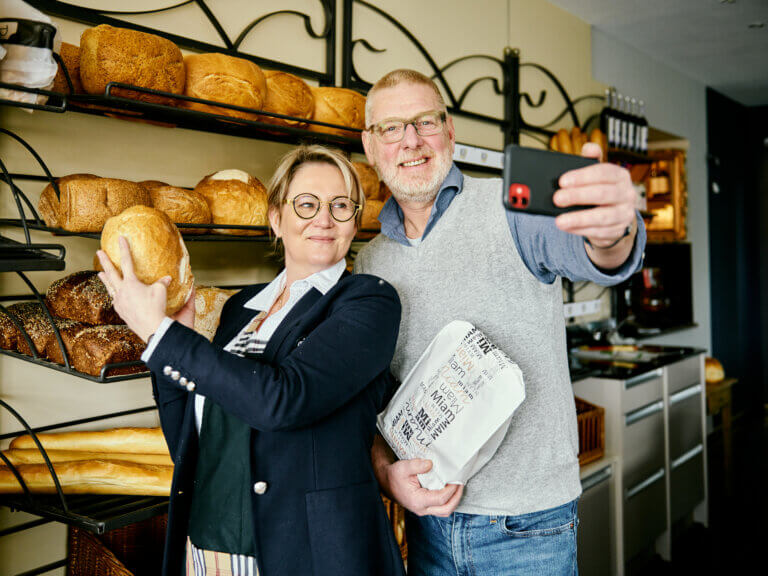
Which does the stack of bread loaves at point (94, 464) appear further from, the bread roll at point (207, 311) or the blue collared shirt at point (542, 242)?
the blue collared shirt at point (542, 242)

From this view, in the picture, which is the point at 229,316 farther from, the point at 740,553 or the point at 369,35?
the point at 740,553

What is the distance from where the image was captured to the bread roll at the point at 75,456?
1343 mm

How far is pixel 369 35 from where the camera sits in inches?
95.1

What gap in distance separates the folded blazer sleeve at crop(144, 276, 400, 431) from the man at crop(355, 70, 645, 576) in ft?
A: 0.83

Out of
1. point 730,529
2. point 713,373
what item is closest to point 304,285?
point 730,529

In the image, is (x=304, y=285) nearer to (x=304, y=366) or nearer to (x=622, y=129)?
(x=304, y=366)

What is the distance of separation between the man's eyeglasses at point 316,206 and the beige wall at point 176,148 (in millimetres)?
616

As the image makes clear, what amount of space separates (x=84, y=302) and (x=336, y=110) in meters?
0.88

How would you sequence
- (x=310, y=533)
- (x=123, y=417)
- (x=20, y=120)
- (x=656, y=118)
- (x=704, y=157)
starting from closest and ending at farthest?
1. (x=310, y=533)
2. (x=20, y=120)
3. (x=123, y=417)
4. (x=656, y=118)
5. (x=704, y=157)

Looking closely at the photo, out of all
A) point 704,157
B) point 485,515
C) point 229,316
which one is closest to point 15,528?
point 229,316

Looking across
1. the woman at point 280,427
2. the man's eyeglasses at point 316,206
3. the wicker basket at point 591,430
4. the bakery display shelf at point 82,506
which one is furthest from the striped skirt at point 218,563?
the wicker basket at point 591,430

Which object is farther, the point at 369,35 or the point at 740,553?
the point at 740,553

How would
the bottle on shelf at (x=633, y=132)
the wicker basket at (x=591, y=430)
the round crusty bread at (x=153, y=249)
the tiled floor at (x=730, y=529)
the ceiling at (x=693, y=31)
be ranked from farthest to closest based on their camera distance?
the bottle on shelf at (x=633, y=132)
the ceiling at (x=693, y=31)
the tiled floor at (x=730, y=529)
the wicker basket at (x=591, y=430)
the round crusty bread at (x=153, y=249)

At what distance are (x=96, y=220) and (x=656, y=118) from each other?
164 inches
